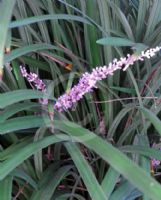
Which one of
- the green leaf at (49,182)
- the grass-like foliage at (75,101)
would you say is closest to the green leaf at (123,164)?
the grass-like foliage at (75,101)

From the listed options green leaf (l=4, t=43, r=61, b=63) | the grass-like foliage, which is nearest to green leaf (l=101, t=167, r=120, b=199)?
the grass-like foliage

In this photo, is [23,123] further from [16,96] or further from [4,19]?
[4,19]

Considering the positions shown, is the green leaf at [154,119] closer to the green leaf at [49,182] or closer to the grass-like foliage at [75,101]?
the grass-like foliage at [75,101]

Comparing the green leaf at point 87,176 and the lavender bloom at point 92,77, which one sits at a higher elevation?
the lavender bloom at point 92,77

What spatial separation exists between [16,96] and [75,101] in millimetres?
99

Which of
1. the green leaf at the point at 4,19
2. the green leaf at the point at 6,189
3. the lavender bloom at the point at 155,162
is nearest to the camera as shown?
the green leaf at the point at 4,19

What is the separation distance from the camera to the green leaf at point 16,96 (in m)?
0.52

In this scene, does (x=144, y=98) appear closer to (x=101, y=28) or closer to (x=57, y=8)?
(x=101, y=28)

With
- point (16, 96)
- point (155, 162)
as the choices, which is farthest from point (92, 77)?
point (155, 162)

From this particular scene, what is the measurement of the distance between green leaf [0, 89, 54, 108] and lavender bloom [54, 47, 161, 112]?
1.4 inches

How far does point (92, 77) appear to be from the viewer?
0.55 m

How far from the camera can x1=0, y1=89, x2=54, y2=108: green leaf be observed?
52cm

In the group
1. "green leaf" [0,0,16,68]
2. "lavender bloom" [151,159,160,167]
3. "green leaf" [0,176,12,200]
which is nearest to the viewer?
"green leaf" [0,0,16,68]

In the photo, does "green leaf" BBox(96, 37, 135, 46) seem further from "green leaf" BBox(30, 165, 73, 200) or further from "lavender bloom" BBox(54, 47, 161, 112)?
"green leaf" BBox(30, 165, 73, 200)
